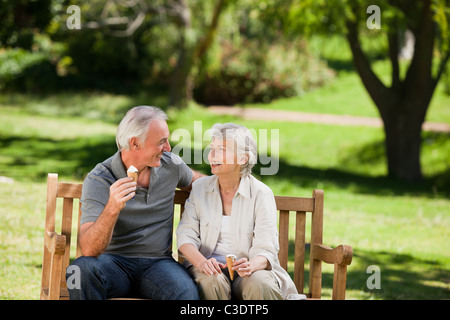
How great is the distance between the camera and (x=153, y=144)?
142 inches

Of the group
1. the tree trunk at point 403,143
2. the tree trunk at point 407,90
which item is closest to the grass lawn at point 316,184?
the tree trunk at point 403,143

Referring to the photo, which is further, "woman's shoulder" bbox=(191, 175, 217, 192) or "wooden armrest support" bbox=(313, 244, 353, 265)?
"woman's shoulder" bbox=(191, 175, 217, 192)

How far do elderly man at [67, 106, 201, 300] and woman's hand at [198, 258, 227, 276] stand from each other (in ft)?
0.31

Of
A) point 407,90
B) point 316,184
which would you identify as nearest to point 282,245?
point 316,184

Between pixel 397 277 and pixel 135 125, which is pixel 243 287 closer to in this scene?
pixel 135 125

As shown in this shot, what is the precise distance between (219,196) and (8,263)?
3225mm

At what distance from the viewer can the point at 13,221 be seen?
768 centimetres

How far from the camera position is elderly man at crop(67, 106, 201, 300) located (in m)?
3.30

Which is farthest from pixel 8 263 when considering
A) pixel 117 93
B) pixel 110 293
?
pixel 117 93

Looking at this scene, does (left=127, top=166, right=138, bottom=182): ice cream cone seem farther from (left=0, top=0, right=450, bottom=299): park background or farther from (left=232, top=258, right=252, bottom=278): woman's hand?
(left=0, top=0, right=450, bottom=299): park background

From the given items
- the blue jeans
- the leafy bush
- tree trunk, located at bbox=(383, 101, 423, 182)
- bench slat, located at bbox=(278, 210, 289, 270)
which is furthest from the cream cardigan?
the leafy bush
